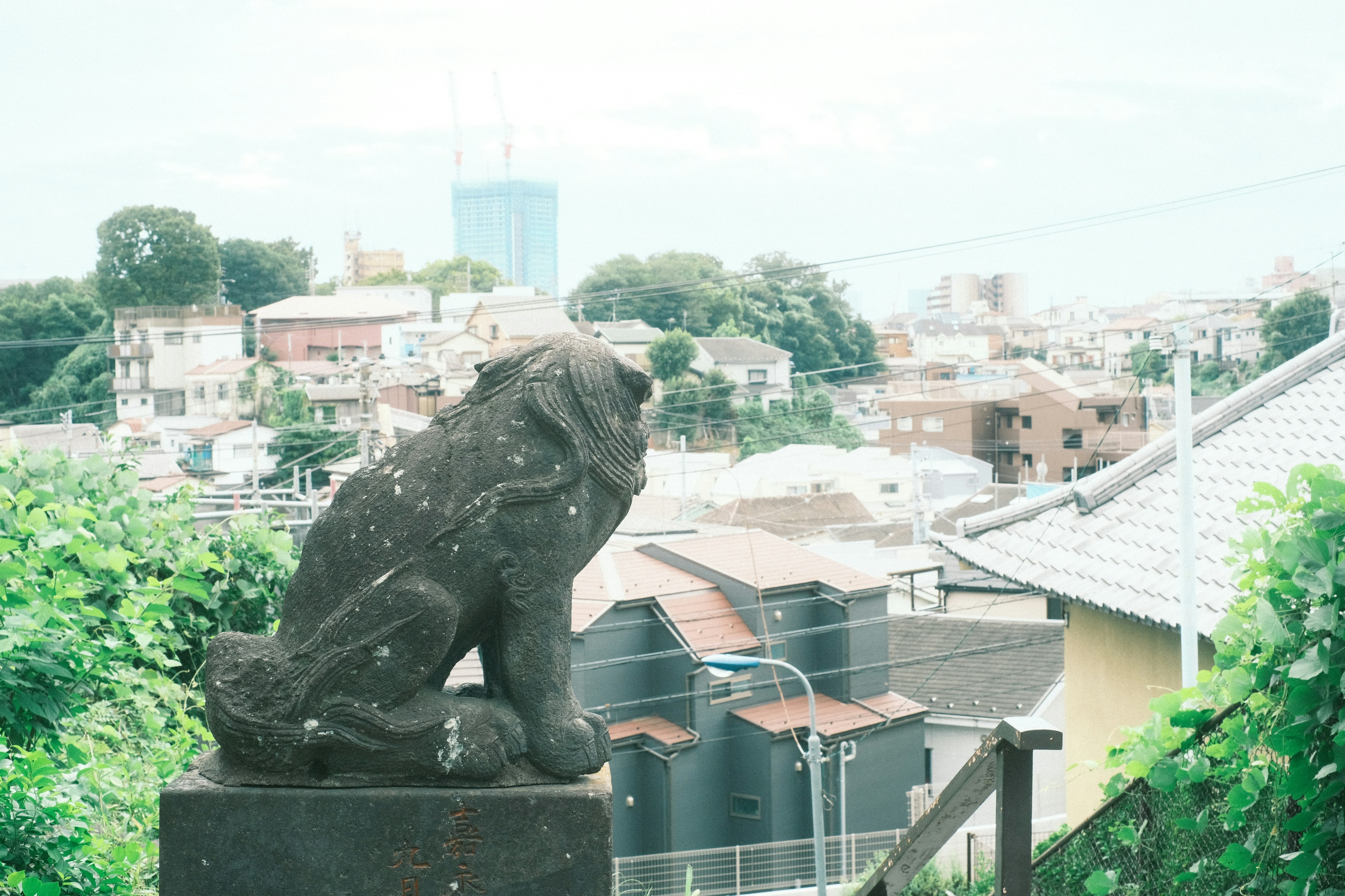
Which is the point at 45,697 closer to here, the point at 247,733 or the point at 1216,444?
the point at 247,733

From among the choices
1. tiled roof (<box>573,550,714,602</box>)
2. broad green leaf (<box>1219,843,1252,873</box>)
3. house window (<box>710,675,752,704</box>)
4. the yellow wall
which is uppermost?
broad green leaf (<box>1219,843,1252,873</box>)

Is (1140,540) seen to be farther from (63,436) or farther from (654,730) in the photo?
(63,436)

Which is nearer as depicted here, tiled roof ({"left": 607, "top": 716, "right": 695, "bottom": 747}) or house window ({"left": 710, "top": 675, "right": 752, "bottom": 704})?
tiled roof ({"left": 607, "top": 716, "right": 695, "bottom": 747})

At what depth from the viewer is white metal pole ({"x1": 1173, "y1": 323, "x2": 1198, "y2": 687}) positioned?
6.52 metres

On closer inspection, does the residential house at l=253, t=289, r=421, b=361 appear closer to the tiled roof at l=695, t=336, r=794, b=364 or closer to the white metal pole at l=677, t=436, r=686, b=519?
the tiled roof at l=695, t=336, r=794, b=364

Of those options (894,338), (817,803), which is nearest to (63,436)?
(817,803)

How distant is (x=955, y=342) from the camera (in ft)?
213

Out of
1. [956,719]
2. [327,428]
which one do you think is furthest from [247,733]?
[327,428]

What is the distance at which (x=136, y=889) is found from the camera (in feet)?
14.8

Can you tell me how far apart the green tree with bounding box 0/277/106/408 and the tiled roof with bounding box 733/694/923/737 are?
→ 116 ft

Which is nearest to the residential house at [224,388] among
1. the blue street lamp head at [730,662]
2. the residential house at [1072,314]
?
the blue street lamp head at [730,662]

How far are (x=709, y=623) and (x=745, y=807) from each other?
2867mm

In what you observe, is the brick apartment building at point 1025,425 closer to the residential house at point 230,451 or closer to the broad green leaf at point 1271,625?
the residential house at point 230,451

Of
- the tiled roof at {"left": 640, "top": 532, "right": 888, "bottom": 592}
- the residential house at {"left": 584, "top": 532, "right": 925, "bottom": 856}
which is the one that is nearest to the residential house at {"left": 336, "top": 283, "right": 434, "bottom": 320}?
the tiled roof at {"left": 640, "top": 532, "right": 888, "bottom": 592}
